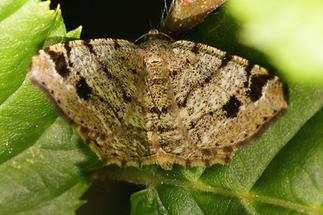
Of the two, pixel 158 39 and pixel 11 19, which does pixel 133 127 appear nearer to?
pixel 158 39

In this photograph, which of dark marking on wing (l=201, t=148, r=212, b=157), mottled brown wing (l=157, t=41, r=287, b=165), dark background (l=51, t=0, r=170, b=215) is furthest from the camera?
dark background (l=51, t=0, r=170, b=215)

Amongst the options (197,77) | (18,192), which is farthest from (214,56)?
(18,192)

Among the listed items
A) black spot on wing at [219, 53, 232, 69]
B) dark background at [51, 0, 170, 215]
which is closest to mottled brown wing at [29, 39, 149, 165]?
dark background at [51, 0, 170, 215]

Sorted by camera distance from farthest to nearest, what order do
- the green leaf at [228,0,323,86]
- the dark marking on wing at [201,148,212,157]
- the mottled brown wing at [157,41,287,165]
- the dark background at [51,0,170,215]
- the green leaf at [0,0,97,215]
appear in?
the dark background at [51,0,170,215]
the dark marking on wing at [201,148,212,157]
the mottled brown wing at [157,41,287,165]
the green leaf at [0,0,97,215]
the green leaf at [228,0,323,86]

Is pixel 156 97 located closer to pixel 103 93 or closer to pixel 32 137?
pixel 103 93

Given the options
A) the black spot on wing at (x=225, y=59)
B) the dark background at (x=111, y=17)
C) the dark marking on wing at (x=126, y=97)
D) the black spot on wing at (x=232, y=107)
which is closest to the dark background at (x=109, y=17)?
the dark background at (x=111, y=17)

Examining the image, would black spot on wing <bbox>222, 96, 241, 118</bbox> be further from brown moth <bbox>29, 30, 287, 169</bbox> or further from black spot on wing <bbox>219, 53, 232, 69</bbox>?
black spot on wing <bbox>219, 53, 232, 69</bbox>

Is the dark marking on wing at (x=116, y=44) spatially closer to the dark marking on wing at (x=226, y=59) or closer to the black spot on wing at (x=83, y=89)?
the black spot on wing at (x=83, y=89)
